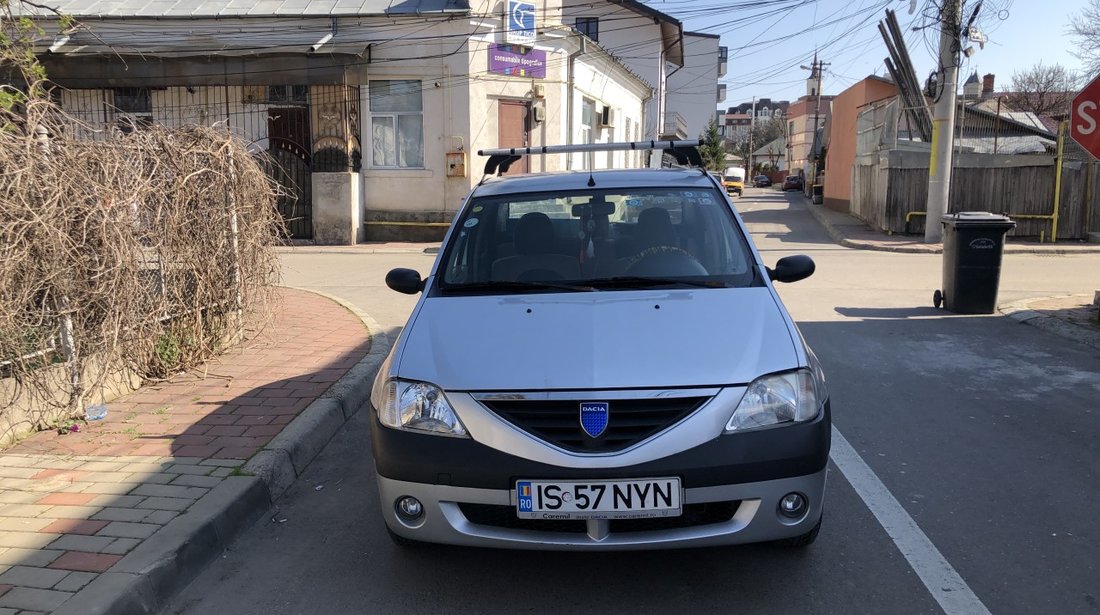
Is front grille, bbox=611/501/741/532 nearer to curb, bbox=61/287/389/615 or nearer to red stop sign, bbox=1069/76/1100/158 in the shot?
curb, bbox=61/287/389/615

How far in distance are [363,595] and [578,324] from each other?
146cm

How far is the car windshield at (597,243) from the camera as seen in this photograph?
4.24m

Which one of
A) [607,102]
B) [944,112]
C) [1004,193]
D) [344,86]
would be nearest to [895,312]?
[944,112]

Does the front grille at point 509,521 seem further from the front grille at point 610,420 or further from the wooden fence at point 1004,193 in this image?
the wooden fence at point 1004,193

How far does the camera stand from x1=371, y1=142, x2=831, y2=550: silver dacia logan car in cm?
312

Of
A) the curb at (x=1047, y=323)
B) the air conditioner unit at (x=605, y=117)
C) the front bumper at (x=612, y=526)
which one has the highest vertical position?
the air conditioner unit at (x=605, y=117)

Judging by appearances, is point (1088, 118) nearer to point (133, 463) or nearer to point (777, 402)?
point (777, 402)

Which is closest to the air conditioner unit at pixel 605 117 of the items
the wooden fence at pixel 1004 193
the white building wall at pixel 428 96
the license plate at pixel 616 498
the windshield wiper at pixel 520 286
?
the white building wall at pixel 428 96

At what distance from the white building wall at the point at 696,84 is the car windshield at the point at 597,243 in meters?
64.2

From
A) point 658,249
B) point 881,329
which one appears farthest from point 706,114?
point 658,249

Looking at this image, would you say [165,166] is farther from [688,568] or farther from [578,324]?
[688,568]

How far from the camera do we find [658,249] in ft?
14.6

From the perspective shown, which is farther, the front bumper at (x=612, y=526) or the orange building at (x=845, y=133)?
the orange building at (x=845, y=133)

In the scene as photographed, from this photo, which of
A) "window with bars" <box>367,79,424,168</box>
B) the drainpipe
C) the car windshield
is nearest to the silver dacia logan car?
the car windshield
